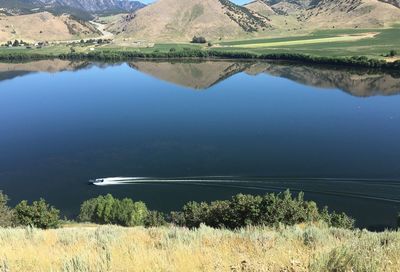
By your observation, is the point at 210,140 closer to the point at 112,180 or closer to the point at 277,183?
the point at 277,183

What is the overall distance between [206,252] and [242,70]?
117 m

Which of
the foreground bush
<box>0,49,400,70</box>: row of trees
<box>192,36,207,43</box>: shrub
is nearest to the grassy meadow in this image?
<box>0,49,400,70</box>: row of trees

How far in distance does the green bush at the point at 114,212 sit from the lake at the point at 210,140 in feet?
19.7

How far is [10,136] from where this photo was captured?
60.2 meters

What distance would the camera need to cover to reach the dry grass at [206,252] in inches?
264

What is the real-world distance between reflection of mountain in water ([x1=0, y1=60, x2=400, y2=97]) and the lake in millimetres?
955

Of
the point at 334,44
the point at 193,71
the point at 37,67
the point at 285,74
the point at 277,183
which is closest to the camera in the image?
the point at 277,183

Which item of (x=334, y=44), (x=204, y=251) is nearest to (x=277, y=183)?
(x=204, y=251)

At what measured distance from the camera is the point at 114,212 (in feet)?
107

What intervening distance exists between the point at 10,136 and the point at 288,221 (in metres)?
48.1

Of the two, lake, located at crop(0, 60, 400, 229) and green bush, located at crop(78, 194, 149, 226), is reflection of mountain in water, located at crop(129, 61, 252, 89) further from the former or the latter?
green bush, located at crop(78, 194, 149, 226)

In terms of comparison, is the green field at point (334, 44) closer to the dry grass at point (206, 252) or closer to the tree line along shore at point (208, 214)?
the tree line along shore at point (208, 214)

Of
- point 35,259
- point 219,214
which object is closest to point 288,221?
point 219,214

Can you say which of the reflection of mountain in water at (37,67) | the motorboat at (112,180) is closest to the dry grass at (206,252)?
the motorboat at (112,180)
